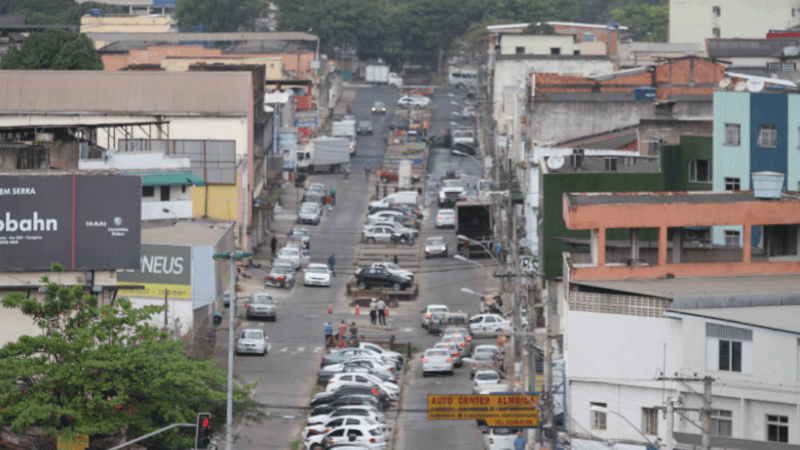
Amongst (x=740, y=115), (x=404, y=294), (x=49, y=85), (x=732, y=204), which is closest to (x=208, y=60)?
(x=49, y=85)

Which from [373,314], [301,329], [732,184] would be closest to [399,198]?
[373,314]

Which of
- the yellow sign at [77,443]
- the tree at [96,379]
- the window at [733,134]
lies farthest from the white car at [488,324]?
the yellow sign at [77,443]

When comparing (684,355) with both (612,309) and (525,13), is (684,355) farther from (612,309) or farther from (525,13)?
(525,13)

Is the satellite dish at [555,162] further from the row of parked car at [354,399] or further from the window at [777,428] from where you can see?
the window at [777,428]

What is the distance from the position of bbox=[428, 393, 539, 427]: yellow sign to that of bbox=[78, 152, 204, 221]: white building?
34.4m

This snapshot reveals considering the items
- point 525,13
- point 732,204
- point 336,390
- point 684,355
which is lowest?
point 336,390

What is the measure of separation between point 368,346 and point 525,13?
428 feet

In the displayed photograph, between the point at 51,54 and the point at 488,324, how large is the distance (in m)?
63.3

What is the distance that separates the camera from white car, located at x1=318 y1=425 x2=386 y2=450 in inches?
2224

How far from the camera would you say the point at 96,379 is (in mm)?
47500

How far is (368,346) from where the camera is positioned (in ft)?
246

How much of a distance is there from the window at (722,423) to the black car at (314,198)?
7002cm

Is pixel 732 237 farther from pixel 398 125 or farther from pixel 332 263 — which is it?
pixel 398 125

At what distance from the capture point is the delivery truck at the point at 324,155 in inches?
5094
